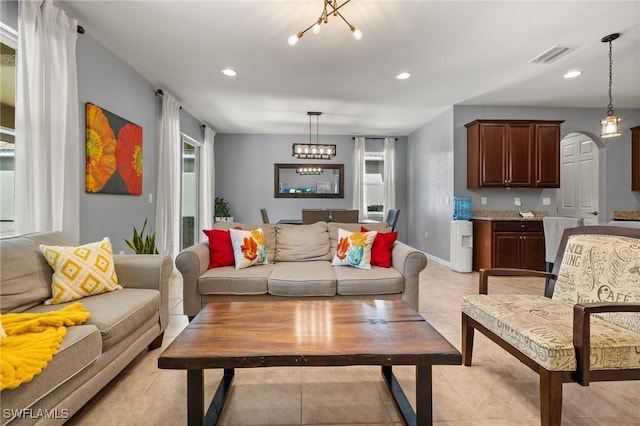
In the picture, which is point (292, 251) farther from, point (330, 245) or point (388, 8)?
point (388, 8)

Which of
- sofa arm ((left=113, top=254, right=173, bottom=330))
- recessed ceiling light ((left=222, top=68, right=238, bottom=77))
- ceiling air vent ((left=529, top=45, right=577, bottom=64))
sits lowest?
sofa arm ((left=113, top=254, right=173, bottom=330))

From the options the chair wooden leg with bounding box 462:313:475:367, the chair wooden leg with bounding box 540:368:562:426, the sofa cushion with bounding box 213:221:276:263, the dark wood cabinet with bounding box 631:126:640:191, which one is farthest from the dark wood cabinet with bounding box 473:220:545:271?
the chair wooden leg with bounding box 540:368:562:426

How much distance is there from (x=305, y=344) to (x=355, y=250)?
1.61m

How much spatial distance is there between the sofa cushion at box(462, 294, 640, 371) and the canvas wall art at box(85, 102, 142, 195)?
3.45 metres

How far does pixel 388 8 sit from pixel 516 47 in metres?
1.56

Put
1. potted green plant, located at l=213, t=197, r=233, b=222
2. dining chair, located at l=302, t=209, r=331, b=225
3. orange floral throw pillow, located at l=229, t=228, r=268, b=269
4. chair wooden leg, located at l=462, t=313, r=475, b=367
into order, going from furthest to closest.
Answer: potted green plant, located at l=213, t=197, r=233, b=222 → dining chair, located at l=302, t=209, r=331, b=225 → orange floral throw pillow, located at l=229, t=228, r=268, b=269 → chair wooden leg, located at l=462, t=313, r=475, b=367

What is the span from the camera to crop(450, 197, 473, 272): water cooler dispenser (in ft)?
16.3

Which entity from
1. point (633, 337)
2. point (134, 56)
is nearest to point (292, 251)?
point (633, 337)

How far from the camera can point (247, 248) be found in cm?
292

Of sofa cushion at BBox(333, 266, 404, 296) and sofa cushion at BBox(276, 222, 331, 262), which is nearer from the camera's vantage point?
sofa cushion at BBox(333, 266, 404, 296)

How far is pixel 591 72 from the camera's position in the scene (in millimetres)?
3836

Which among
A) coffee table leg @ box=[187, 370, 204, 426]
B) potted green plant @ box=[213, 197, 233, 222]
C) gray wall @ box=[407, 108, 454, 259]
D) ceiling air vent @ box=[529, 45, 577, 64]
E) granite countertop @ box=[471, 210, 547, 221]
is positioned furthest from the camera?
potted green plant @ box=[213, 197, 233, 222]

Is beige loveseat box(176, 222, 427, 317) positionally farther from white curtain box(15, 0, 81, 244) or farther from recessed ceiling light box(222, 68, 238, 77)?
recessed ceiling light box(222, 68, 238, 77)

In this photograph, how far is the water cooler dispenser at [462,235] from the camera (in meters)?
4.97
